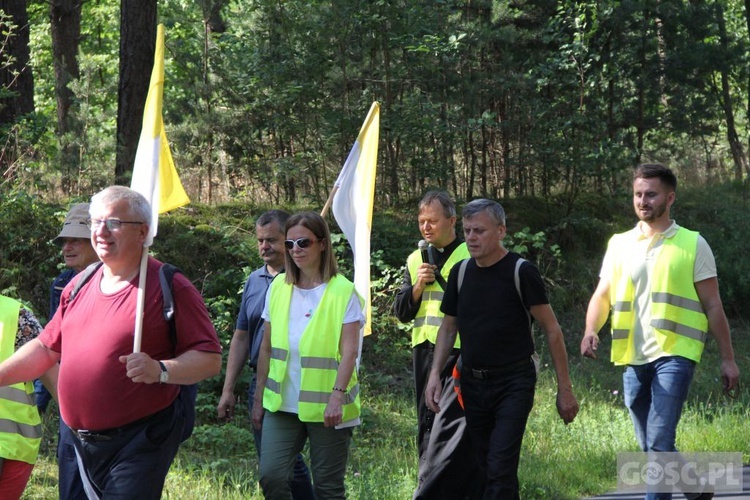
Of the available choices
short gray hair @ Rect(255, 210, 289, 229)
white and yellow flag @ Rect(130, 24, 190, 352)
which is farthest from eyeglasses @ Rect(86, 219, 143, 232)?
short gray hair @ Rect(255, 210, 289, 229)

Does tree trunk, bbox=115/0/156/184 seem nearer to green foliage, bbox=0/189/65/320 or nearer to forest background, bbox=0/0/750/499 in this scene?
forest background, bbox=0/0/750/499

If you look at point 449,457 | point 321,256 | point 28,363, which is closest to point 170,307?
point 28,363

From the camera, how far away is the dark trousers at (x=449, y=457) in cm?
673

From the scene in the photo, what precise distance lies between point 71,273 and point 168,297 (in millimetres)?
2015

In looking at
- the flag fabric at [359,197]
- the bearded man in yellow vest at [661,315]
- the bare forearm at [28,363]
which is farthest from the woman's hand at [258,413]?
the bearded man in yellow vest at [661,315]

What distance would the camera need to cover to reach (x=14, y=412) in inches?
187

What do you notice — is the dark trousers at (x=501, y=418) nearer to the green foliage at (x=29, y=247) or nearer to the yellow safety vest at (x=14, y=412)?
the yellow safety vest at (x=14, y=412)

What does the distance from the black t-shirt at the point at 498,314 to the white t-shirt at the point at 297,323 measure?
2.40 ft

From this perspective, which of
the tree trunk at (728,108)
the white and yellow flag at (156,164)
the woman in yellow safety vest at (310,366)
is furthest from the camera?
the tree trunk at (728,108)

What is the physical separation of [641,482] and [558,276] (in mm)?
8010

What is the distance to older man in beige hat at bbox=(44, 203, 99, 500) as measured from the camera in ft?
18.1

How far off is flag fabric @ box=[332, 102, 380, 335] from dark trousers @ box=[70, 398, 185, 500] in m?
2.78

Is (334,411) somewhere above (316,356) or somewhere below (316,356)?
below

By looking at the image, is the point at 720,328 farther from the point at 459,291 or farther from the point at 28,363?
the point at 28,363
